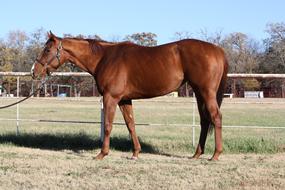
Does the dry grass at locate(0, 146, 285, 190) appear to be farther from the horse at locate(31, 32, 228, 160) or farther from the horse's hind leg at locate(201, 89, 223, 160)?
the horse at locate(31, 32, 228, 160)

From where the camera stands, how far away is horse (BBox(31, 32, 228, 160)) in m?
7.76

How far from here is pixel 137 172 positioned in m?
6.49

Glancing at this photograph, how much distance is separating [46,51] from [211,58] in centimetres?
291

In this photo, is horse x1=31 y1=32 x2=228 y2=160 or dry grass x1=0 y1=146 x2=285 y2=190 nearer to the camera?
dry grass x1=0 y1=146 x2=285 y2=190

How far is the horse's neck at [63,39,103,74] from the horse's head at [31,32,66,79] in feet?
0.44

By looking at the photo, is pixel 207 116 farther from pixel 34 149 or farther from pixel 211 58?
pixel 34 149

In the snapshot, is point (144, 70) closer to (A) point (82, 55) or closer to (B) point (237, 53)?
(A) point (82, 55)

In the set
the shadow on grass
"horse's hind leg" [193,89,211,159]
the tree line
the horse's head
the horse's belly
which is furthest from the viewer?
the tree line

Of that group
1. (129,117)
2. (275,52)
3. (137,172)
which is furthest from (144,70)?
(275,52)

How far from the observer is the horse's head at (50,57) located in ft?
27.5

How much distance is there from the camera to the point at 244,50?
82.5 metres

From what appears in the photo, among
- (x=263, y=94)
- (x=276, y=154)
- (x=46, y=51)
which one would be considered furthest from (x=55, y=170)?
(x=263, y=94)

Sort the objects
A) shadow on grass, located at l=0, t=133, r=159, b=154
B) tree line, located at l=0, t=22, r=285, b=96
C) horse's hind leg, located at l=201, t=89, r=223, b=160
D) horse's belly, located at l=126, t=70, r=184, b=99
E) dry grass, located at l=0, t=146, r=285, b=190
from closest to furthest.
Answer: dry grass, located at l=0, t=146, r=285, b=190
horse's hind leg, located at l=201, t=89, r=223, b=160
horse's belly, located at l=126, t=70, r=184, b=99
shadow on grass, located at l=0, t=133, r=159, b=154
tree line, located at l=0, t=22, r=285, b=96

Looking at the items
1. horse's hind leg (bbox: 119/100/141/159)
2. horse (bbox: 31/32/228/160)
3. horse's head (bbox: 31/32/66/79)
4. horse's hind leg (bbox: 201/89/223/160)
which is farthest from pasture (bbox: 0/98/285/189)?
horse's head (bbox: 31/32/66/79)
